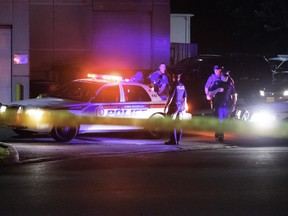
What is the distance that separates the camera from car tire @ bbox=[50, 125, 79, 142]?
14.8m

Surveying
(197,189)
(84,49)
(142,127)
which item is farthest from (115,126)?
(84,49)

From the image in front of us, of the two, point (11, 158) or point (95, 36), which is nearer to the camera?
point (11, 158)

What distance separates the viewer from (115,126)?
51.3 ft

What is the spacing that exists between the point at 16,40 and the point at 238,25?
18972 mm

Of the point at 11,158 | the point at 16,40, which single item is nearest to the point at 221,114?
the point at 11,158

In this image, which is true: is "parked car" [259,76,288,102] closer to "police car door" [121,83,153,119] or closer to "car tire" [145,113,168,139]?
"car tire" [145,113,168,139]

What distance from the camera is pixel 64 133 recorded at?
14.9 meters

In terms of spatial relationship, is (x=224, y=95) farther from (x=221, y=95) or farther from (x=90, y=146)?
(x=90, y=146)

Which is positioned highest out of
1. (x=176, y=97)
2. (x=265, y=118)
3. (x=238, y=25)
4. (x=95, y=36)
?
(x=238, y=25)

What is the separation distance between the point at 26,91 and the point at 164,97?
782 cm

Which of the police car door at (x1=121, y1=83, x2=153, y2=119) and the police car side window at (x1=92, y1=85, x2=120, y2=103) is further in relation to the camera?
the police car door at (x1=121, y1=83, x2=153, y2=119)

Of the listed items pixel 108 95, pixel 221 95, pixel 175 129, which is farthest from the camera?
pixel 108 95

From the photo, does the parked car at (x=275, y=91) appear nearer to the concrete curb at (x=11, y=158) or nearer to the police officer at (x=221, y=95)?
the police officer at (x=221, y=95)

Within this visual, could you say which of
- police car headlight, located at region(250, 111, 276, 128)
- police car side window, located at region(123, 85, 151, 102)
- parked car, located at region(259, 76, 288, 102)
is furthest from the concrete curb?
parked car, located at region(259, 76, 288, 102)
